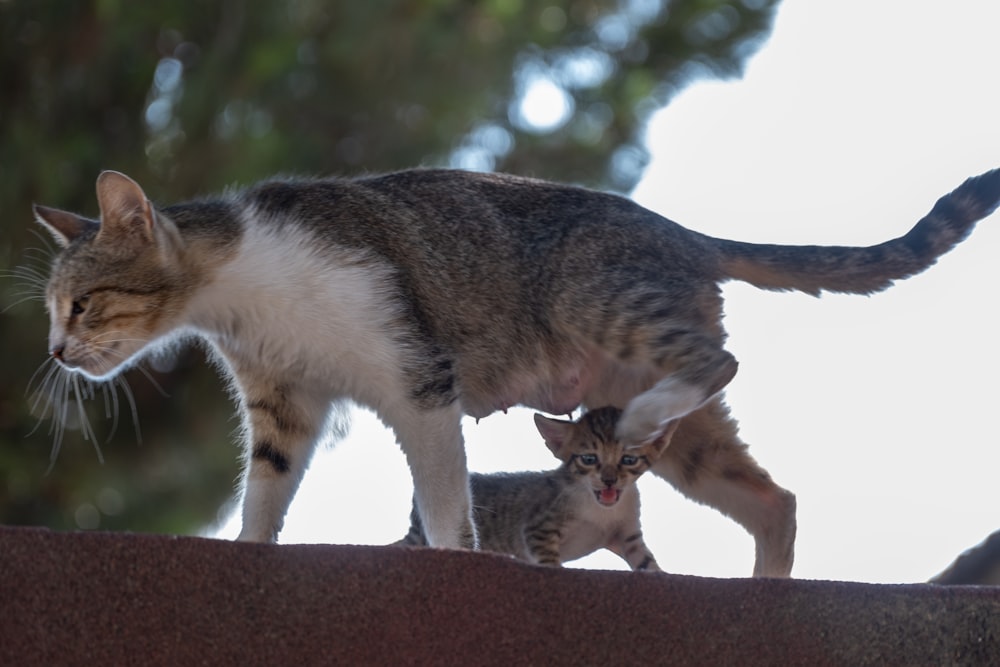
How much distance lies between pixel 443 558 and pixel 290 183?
5.96 ft

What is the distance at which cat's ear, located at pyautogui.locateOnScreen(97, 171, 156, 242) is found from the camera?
3.30m

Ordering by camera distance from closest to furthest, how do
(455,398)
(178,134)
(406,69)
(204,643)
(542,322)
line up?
1. (204,643)
2. (455,398)
3. (542,322)
4. (178,134)
5. (406,69)

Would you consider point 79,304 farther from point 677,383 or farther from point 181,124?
point 181,124

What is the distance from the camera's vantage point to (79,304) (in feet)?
10.8

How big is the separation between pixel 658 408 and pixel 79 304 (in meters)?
1.54

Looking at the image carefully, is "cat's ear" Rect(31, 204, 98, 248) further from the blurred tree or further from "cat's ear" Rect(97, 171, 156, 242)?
the blurred tree

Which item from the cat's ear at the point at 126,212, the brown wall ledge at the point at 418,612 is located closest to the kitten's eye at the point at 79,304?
the cat's ear at the point at 126,212

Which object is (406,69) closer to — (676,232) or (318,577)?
(676,232)

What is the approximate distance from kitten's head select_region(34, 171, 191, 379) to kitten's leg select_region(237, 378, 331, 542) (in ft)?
1.12

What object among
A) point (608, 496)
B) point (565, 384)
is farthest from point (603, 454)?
point (565, 384)

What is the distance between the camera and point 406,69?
19.0 feet

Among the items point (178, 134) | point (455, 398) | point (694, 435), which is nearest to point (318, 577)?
point (455, 398)

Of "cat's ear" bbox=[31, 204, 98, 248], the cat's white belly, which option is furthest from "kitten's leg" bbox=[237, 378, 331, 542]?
"cat's ear" bbox=[31, 204, 98, 248]

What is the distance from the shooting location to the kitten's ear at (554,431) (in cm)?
375
